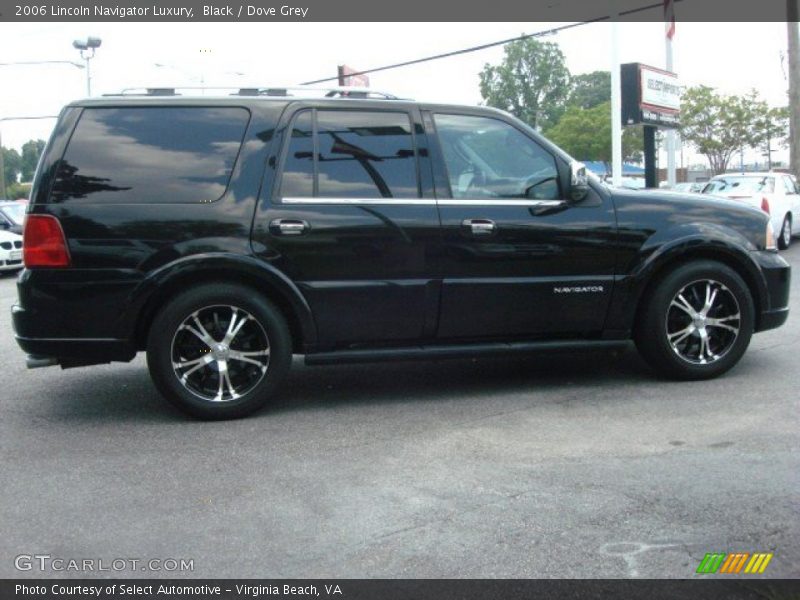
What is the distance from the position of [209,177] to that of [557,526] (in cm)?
302

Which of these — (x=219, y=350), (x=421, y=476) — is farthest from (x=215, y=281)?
(x=421, y=476)

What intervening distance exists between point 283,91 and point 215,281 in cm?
134

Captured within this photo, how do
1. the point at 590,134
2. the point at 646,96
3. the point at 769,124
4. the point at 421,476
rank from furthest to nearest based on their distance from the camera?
the point at 590,134 < the point at 769,124 < the point at 646,96 < the point at 421,476

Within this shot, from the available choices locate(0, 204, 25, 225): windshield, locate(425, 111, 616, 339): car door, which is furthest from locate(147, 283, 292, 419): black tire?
locate(0, 204, 25, 225): windshield

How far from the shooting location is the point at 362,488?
414 cm

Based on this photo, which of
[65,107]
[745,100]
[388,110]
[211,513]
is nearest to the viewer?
[211,513]

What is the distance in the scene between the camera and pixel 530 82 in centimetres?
7900

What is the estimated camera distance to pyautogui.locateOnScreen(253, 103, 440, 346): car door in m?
5.35

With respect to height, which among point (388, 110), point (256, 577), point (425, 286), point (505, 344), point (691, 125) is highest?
point (691, 125)

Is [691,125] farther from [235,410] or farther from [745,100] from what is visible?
[235,410]

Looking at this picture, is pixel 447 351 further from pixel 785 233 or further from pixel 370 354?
pixel 785 233

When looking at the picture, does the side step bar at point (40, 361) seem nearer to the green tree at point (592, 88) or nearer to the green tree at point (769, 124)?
the green tree at point (769, 124)

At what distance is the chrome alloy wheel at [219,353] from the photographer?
17.3ft

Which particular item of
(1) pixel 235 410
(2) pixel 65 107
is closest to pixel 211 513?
(1) pixel 235 410
